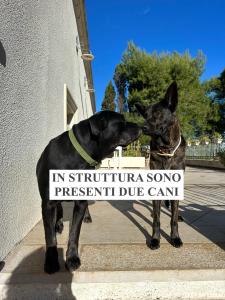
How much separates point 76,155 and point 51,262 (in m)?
1.00

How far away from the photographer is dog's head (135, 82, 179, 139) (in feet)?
12.1

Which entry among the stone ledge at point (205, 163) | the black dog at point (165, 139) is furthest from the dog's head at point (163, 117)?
the stone ledge at point (205, 163)

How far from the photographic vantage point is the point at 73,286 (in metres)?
2.78

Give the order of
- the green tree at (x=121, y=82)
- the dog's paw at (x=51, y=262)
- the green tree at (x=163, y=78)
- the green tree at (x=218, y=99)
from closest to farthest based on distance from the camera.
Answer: the dog's paw at (x=51, y=262), the green tree at (x=163, y=78), the green tree at (x=121, y=82), the green tree at (x=218, y=99)

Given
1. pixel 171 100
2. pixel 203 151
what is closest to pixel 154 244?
pixel 171 100

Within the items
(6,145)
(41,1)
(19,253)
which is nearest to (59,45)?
(41,1)

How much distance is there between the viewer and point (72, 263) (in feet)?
9.64

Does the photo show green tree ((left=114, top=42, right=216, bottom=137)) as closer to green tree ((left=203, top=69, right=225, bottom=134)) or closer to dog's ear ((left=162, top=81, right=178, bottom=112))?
green tree ((left=203, top=69, right=225, bottom=134))

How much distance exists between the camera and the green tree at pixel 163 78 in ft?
103

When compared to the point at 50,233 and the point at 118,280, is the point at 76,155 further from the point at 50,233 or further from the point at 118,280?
the point at 118,280

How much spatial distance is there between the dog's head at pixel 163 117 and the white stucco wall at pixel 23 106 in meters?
1.49

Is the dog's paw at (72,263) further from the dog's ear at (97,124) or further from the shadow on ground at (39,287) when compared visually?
the dog's ear at (97,124)

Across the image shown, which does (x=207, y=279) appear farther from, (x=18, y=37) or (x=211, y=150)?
(x=211, y=150)

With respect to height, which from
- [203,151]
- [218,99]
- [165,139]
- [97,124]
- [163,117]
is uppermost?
[218,99]
